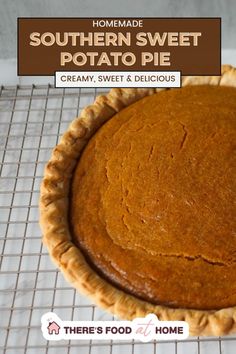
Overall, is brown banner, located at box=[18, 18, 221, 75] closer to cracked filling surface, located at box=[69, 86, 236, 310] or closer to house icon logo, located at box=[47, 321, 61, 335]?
cracked filling surface, located at box=[69, 86, 236, 310]

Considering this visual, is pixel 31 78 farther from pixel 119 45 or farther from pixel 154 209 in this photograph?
pixel 154 209

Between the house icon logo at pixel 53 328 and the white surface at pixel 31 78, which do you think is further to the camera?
the white surface at pixel 31 78

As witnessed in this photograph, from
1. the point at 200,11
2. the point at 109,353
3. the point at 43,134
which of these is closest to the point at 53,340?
the point at 109,353

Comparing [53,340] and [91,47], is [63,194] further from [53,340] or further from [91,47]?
[91,47]

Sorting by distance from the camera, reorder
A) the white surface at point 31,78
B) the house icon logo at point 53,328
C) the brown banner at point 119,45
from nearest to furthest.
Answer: the house icon logo at point 53,328, the brown banner at point 119,45, the white surface at point 31,78

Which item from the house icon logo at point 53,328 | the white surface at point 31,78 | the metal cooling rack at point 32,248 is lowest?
the house icon logo at point 53,328

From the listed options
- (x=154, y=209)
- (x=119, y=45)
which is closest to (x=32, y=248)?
(x=154, y=209)

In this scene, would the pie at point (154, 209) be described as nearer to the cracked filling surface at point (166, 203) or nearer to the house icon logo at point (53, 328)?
the cracked filling surface at point (166, 203)

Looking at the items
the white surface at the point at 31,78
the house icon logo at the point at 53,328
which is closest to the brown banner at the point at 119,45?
the white surface at the point at 31,78
